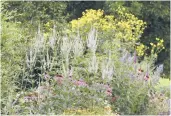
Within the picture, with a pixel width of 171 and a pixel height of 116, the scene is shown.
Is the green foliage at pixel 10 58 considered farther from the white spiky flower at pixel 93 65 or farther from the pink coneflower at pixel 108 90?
the pink coneflower at pixel 108 90

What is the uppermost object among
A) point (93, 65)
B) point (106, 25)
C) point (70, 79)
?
point (106, 25)

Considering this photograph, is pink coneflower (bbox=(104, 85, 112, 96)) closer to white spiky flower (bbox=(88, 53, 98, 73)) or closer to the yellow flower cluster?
white spiky flower (bbox=(88, 53, 98, 73))

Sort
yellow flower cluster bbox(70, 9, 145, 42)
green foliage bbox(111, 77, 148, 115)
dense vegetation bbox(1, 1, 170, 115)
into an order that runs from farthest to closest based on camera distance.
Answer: yellow flower cluster bbox(70, 9, 145, 42)
green foliage bbox(111, 77, 148, 115)
dense vegetation bbox(1, 1, 170, 115)

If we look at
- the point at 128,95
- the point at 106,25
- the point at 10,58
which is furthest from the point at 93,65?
the point at 106,25

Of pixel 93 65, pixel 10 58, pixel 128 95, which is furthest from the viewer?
pixel 10 58

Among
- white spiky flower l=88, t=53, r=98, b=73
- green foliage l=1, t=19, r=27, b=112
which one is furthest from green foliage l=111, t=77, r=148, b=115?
green foliage l=1, t=19, r=27, b=112

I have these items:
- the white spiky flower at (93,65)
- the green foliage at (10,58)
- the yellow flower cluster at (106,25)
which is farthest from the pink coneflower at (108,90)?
the yellow flower cluster at (106,25)

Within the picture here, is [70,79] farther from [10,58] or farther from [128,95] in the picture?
[10,58]

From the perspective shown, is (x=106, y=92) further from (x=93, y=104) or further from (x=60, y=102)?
(x=60, y=102)

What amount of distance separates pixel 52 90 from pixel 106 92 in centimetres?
70

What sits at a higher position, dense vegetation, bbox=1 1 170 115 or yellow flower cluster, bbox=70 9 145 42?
yellow flower cluster, bbox=70 9 145 42

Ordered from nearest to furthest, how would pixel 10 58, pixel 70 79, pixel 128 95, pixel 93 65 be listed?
pixel 70 79, pixel 93 65, pixel 128 95, pixel 10 58

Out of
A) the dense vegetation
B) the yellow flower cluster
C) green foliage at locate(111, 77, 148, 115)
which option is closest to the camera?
the dense vegetation

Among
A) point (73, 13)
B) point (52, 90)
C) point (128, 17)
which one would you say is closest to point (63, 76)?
point (52, 90)
